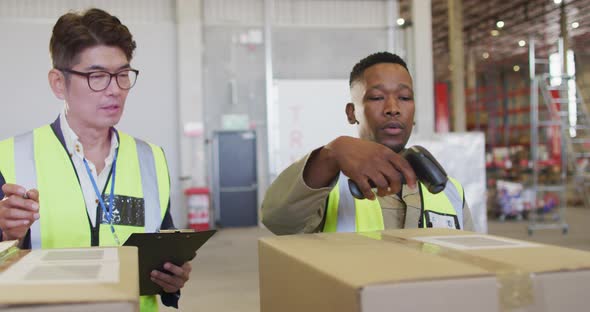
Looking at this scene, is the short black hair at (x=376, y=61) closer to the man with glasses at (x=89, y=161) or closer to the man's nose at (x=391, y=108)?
the man's nose at (x=391, y=108)

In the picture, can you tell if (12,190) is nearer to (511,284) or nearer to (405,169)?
(405,169)

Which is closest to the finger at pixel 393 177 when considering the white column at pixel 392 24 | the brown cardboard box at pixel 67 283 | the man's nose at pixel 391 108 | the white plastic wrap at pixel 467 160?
the brown cardboard box at pixel 67 283

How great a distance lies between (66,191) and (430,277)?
1.17 meters

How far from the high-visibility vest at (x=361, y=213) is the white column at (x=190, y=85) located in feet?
25.4

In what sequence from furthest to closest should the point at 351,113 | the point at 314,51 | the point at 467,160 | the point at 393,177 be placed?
the point at 314,51 < the point at 467,160 < the point at 351,113 < the point at 393,177

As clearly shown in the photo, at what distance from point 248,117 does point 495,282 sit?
8713 millimetres

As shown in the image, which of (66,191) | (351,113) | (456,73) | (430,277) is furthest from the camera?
(456,73)

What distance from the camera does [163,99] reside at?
9031 mm

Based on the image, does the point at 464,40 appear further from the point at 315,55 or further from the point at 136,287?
the point at 136,287

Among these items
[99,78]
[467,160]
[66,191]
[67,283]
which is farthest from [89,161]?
[467,160]

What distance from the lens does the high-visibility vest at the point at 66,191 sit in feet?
4.92

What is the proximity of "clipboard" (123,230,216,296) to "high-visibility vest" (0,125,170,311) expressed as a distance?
0.09m

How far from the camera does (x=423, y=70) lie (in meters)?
8.94

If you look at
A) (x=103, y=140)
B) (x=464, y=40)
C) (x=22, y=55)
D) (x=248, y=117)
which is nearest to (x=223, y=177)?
(x=248, y=117)
